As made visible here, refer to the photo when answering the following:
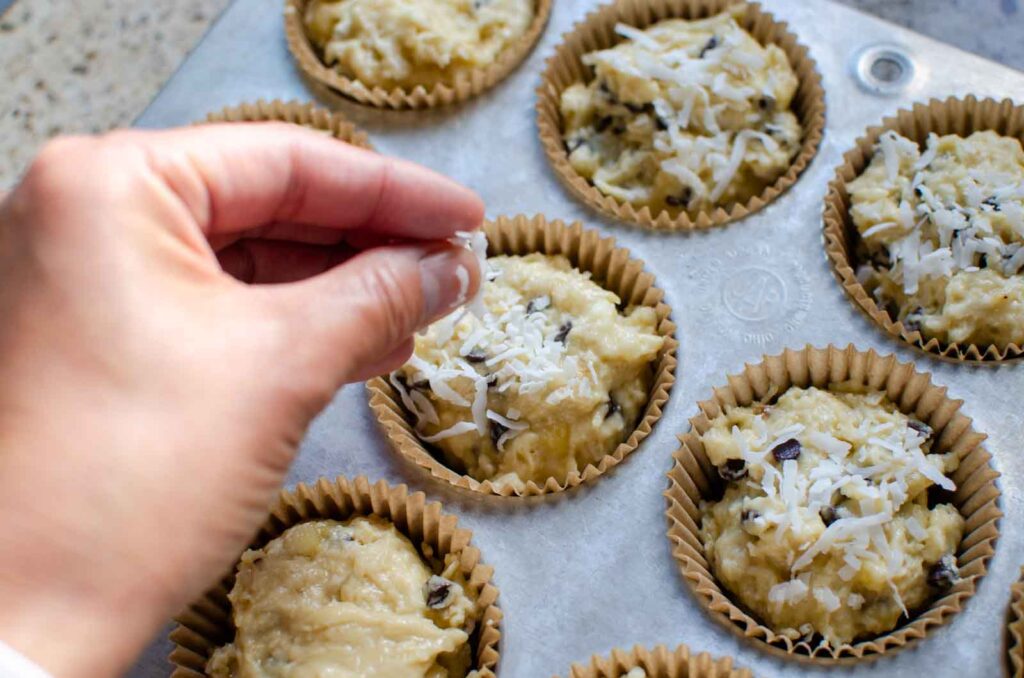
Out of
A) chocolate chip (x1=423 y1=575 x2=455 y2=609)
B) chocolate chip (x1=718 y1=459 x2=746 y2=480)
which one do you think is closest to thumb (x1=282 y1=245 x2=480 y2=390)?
chocolate chip (x1=423 y1=575 x2=455 y2=609)

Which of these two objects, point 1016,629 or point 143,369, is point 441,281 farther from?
point 1016,629

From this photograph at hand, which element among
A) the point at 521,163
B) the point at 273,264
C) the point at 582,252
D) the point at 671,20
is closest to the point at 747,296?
the point at 582,252

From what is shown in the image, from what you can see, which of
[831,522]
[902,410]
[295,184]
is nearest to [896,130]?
[902,410]

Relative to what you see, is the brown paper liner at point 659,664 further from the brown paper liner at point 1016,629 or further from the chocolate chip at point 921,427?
the chocolate chip at point 921,427

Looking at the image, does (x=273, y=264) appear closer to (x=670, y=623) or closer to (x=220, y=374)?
(x=220, y=374)

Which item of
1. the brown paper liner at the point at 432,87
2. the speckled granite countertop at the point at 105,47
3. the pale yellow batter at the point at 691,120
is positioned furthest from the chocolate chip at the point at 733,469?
the speckled granite countertop at the point at 105,47
